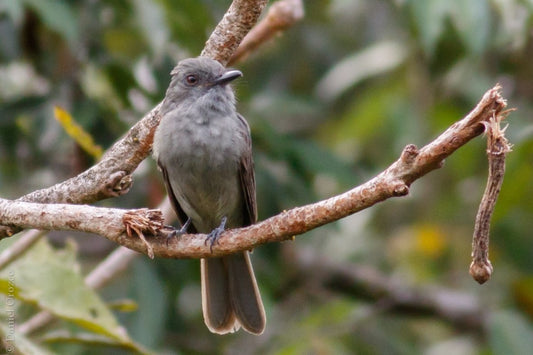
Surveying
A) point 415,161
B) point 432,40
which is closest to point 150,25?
point 432,40

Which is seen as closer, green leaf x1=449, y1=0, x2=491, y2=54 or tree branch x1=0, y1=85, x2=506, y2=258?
tree branch x1=0, y1=85, x2=506, y2=258

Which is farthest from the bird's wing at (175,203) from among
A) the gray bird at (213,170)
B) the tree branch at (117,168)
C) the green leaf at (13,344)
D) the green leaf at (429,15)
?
the green leaf at (429,15)

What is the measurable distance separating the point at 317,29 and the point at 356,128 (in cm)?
119

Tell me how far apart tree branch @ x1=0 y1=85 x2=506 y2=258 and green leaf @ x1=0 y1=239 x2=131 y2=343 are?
0.74 meters

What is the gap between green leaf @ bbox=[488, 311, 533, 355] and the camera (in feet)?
18.8

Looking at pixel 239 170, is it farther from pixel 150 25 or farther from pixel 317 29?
pixel 317 29

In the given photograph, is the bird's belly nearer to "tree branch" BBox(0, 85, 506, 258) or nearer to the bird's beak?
the bird's beak

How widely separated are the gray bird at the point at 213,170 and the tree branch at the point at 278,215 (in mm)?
1159

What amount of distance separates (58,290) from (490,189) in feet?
7.12

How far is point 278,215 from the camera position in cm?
311

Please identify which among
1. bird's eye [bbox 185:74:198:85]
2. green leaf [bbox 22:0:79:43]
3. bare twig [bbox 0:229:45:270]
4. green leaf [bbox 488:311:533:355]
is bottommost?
bare twig [bbox 0:229:45:270]

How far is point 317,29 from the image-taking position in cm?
764

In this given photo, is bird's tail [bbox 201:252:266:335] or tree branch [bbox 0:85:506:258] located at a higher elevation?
bird's tail [bbox 201:252:266:335]

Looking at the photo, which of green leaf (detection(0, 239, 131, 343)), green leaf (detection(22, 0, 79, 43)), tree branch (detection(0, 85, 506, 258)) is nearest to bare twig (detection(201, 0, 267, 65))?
tree branch (detection(0, 85, 506, 258))
